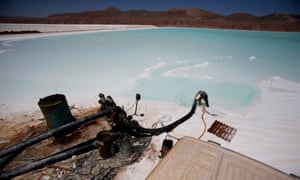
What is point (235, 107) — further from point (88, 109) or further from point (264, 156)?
point (88, 109)

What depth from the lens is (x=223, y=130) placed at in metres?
2.29

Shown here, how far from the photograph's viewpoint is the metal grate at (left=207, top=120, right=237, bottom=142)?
2.17 metres

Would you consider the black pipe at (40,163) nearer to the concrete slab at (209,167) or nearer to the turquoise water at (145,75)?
the concrete slab at (209,167)

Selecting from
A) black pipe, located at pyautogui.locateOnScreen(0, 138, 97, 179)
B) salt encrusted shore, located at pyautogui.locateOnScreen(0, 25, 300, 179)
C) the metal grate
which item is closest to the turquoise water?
salt encrusted shore, located at pyautogui.locateOnScreen(0, 25, 300, 179)

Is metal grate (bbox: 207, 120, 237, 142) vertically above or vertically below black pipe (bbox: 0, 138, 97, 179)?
below

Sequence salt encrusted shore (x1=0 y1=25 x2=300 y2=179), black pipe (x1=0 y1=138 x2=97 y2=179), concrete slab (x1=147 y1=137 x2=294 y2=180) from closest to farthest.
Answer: concrete slab (x1=147 y1=137 x2=294 y2=180) → black pipe (x1=0 y1=138 x2=97 y2=179) → salt encrusted shore (x1=0 y1=25 x2=300 y2=179)

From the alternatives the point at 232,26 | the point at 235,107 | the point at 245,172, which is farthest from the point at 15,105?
the point at 232,26

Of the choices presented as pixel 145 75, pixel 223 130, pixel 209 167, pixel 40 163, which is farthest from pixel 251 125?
pixel 145 75

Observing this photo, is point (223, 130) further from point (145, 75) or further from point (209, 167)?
point (145, 75)

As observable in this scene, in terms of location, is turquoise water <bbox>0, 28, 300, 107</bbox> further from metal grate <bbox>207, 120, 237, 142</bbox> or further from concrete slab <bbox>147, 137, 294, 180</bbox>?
concrete slab <bbox>147, 137, 294, 180</bbox>

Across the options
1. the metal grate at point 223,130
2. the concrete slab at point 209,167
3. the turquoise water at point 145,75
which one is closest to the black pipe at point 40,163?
the concrete slab at point 209,167

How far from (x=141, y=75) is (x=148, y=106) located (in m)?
2.18

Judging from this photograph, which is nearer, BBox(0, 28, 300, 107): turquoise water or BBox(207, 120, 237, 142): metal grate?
BBox(207, 120, 237, 142): metal grate

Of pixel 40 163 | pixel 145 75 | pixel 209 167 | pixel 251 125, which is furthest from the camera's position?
pixel 145 75
